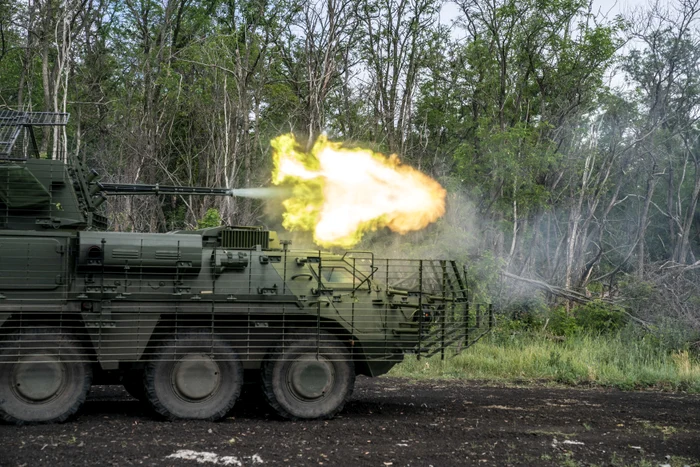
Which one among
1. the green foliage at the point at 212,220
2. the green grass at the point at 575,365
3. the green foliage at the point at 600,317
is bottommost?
the green grass at the point at 575,365

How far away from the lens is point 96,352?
9.35 m

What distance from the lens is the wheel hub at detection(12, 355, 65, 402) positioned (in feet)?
29.8

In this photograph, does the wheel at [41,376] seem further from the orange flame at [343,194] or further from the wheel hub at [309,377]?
the orange flame at [343,194]

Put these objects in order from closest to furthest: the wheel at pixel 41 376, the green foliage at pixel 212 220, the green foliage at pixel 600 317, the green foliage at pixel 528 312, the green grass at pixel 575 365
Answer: the wheel at pixel 41 376, the green grass at pixel 575 365, the green foliage at pixel 212 220, the green foliage at pixel 600 317, the green foliage at pixel 528 312

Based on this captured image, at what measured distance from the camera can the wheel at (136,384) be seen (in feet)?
32.0

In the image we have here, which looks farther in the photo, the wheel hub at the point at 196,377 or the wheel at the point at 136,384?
the wheel at the point at 136,384

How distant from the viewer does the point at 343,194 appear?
12.1 meters

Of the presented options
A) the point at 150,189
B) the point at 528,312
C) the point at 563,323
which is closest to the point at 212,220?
the point at 150,189

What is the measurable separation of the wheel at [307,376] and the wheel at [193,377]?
47cm

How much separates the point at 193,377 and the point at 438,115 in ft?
55.1

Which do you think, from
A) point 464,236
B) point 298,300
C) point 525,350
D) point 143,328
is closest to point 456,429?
point 298,300

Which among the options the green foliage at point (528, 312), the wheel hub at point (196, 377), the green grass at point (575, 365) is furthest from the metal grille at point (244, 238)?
the green foliage at point (528, 312)

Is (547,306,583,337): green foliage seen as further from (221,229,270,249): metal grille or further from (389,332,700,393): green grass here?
(221,229,270,249): metal grille

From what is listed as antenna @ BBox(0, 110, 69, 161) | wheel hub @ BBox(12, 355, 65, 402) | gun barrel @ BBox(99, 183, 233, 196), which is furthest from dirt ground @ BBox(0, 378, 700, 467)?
antenna @ BBox(0, 110, 69, 161)
